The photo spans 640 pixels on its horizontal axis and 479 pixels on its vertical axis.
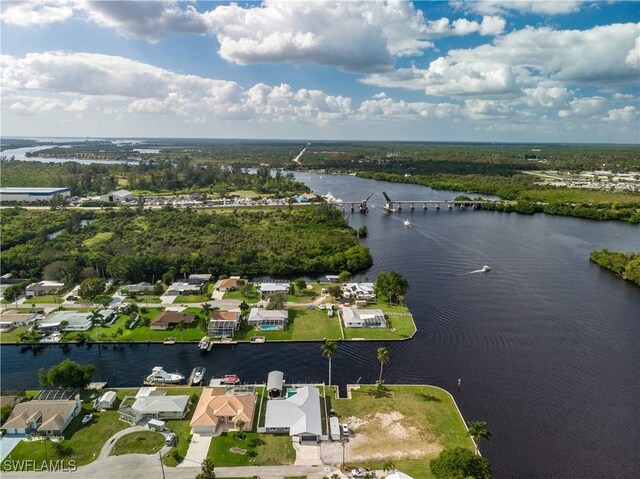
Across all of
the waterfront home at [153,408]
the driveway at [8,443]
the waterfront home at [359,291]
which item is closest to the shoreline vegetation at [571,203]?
the waterfront home at [359,291]

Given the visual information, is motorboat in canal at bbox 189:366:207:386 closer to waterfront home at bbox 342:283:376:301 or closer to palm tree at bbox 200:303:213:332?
palm tree at bbox 200:303:213:332

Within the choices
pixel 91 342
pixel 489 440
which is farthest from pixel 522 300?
pixel 91 342

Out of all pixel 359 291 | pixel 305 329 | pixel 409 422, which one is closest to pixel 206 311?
pixel 305 329

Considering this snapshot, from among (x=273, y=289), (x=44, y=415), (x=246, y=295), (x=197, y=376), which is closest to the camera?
(x=44, y=415)

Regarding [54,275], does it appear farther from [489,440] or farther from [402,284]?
[489,440]

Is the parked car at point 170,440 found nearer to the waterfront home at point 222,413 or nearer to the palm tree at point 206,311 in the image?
the waterfront home at point 222,413

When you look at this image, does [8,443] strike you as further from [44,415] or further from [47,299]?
[47,299]

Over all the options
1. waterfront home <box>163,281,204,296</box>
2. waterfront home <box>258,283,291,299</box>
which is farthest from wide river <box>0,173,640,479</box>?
waterfront home <box>163,281,204,296</box>
